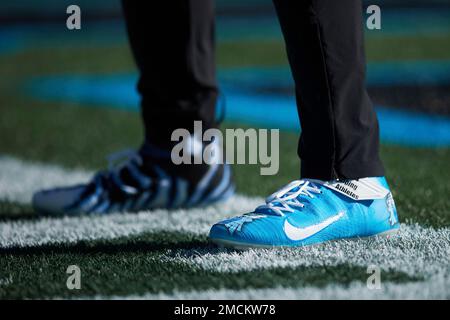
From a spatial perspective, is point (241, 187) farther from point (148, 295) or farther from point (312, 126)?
point (148, 295)

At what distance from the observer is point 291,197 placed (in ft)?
6.84

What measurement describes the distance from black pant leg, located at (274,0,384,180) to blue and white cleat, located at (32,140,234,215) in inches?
30.7

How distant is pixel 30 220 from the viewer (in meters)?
2.66

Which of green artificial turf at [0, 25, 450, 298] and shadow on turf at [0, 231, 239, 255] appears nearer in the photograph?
green artificial turf at [0, 25, 450, 298]

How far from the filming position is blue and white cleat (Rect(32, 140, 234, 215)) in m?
Result: 2.73

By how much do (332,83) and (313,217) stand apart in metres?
0.33

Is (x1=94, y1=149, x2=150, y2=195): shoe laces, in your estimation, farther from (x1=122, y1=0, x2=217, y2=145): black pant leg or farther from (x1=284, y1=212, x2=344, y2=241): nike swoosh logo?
(x1=284, y1=212, x2=344, y2=241): nike swoosh logo

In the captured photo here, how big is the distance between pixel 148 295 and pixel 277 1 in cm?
79

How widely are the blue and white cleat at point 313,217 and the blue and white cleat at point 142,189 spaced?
70 centimetres

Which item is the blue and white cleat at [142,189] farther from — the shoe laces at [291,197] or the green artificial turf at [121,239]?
the shoe laces at [291,197]

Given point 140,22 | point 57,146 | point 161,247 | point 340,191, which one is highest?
point 140,22

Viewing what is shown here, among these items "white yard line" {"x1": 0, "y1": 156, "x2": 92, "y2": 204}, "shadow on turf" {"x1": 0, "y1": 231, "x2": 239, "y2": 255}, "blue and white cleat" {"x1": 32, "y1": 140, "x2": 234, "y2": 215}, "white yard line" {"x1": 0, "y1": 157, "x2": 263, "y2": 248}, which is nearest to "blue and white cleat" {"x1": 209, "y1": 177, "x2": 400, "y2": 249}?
"shadow on turf" {"x1": 0, "y1": 231, "x2": 239, "y2": 255}
